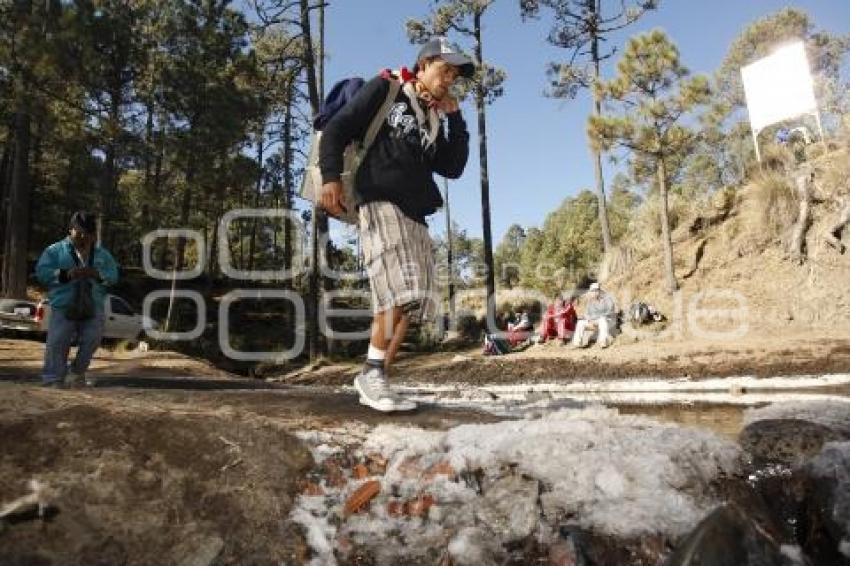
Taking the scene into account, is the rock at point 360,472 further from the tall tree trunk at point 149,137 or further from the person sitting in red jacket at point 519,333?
the tall tree trunk at point 149,137

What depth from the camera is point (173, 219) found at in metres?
21.8

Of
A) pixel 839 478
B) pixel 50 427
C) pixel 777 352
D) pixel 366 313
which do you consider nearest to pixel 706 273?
pixel 777 352

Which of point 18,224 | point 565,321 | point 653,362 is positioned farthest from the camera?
point 18,224

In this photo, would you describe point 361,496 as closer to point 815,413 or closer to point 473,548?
point 473,548

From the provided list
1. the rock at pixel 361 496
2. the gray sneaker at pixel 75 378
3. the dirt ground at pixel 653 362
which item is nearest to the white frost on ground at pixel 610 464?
the rock at pixel 361 496

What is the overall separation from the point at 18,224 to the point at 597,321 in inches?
584

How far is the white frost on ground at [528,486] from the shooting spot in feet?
7.46

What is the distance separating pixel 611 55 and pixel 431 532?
75.5 feet

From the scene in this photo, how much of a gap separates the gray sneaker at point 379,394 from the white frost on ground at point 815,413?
1.77 meters

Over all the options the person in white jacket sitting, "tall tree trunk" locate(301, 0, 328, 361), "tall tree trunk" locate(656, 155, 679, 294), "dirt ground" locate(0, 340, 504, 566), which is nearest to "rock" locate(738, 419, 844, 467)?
"dirt ground" locate(0, 340, 504, 566)

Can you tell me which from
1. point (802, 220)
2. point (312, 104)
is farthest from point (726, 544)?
point (312, 104)

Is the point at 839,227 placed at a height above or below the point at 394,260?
above

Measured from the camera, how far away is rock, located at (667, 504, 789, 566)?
193 centimetres

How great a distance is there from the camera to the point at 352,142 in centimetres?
383
